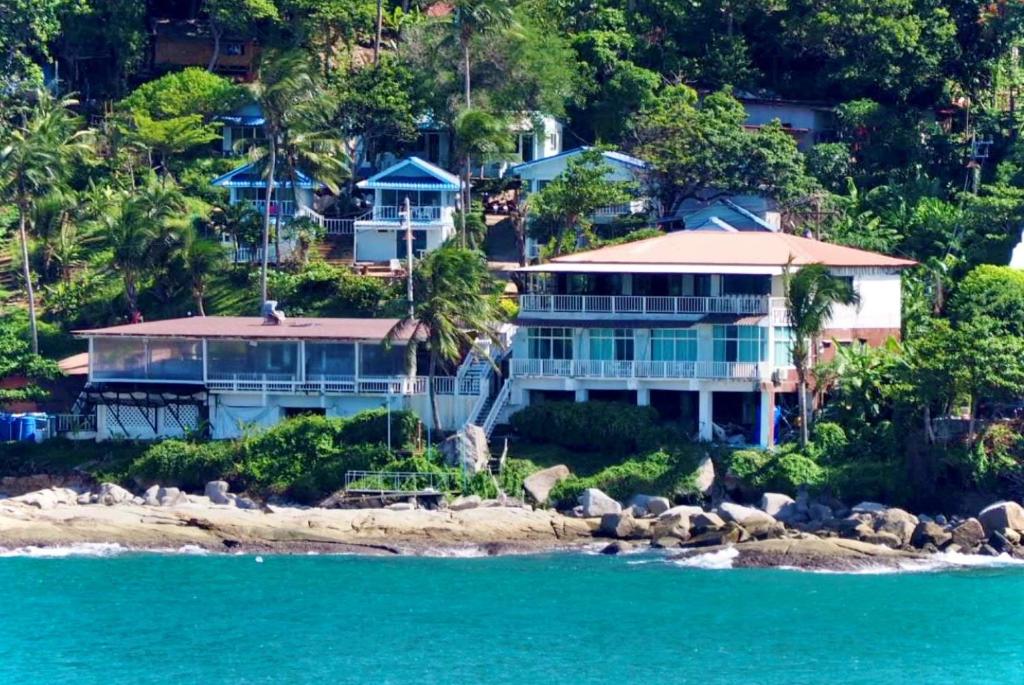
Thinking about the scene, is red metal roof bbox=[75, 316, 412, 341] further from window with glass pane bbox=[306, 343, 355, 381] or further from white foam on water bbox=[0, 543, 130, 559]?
white foam on water bbox=[0, 543, 130, 559]

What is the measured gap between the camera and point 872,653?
5053cm

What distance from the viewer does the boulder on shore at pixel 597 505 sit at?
200 feet

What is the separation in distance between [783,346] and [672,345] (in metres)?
2.98

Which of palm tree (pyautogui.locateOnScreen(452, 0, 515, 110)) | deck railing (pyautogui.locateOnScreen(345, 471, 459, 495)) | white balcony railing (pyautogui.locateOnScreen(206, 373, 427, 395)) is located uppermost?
palm tree (pyautogui.locateOnScreen(452, 0, 515, 110))

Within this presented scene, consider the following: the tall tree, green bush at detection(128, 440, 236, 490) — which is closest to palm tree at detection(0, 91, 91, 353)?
green bush at detection(128, 440, 236, 490)

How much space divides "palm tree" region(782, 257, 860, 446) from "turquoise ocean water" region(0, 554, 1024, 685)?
7.33m

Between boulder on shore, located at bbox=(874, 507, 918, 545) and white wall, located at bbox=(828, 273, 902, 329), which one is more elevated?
white wall, located at bbox=(828, 273, 902, 329)

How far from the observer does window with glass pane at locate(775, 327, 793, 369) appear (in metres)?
64.1

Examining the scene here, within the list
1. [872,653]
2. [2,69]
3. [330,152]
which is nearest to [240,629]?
[872,653]

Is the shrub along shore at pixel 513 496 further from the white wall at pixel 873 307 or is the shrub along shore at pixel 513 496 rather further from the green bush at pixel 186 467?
the white wall at pixel 873 307

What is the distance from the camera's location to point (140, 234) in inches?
2808

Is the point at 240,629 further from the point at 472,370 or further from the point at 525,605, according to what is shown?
the point at 472,370

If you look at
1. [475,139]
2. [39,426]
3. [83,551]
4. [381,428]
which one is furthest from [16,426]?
[475,139]

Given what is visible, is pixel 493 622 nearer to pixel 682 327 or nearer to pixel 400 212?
pixel 682 327
